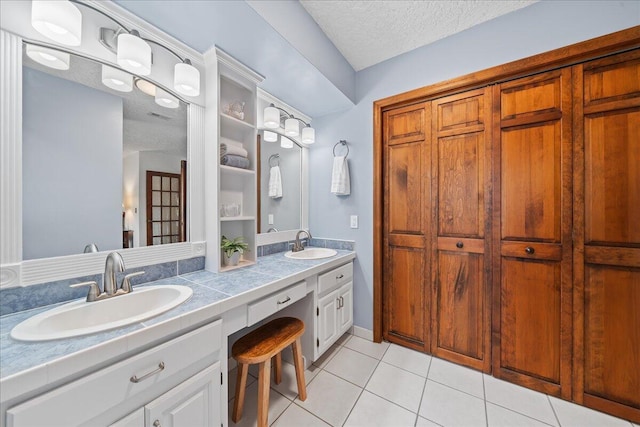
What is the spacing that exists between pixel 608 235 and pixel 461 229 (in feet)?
2.48

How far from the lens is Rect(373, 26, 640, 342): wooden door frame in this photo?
1373 mm

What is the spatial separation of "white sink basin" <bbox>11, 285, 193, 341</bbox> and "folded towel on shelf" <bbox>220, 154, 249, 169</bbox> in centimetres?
86

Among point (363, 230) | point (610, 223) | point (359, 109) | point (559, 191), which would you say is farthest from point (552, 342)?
point (359, 109)

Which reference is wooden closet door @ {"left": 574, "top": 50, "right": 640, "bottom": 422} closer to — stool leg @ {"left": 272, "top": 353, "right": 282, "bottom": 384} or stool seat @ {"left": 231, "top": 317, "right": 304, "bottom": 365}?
stool seat @ {"left": 231, "top": 317, "right": 304, "bottom": 365}

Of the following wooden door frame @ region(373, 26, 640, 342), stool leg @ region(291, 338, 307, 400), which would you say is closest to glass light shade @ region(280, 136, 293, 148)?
wooden door frame @ region(373, 26, 640, 342)

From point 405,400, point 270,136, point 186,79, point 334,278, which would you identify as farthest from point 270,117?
point 405,400

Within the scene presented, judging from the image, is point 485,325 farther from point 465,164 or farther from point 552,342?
point 465,164

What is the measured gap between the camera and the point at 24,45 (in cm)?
98

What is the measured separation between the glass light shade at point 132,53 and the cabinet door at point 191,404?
151 centimetres

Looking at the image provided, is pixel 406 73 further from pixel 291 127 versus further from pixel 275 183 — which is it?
pixel 275 183

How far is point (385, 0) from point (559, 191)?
167cm

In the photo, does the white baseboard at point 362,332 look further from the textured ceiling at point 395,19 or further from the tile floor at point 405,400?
the textured ceiling at point 395,19

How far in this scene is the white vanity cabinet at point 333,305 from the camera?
1798 mm

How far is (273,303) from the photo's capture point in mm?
1371
